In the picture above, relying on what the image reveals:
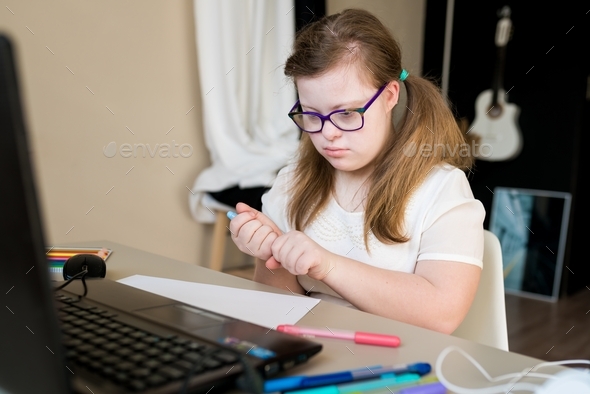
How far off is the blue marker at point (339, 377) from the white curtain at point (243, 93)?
1.48 meters

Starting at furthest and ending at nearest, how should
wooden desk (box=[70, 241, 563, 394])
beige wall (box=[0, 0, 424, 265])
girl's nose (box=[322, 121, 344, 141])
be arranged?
beige wall (box=[0, 0, 424, 265])
girl's nose (box=[322, 121, 344, 141])
wooden desk (box=[70, 241, 563, 394])

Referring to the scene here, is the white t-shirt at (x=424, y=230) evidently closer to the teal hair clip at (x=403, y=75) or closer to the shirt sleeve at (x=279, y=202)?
the shirt sleeve at (x=279, y=202)

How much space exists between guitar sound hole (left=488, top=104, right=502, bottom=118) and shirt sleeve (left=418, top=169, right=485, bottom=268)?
6.77ft

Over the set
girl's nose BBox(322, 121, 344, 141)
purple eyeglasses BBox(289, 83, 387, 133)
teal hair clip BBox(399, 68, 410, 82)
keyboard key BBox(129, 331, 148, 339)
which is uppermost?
teal hair clip BBox(399, 68, 410, 82)

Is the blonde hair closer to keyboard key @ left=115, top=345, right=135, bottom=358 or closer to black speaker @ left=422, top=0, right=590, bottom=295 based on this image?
keyboard key @ left=115, top=345, right=135, bottom=358

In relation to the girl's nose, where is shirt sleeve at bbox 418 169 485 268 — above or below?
below

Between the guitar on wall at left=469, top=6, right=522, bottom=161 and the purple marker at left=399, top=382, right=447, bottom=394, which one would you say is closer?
the purple marker at left=399, top=382, right=447, bottom=394

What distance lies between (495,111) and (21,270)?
279 centimetres

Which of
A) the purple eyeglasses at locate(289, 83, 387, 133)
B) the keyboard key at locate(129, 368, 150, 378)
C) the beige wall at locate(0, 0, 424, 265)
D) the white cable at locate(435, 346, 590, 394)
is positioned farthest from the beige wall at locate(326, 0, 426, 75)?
the keyboard key at locate(129, 368, 150, 378)

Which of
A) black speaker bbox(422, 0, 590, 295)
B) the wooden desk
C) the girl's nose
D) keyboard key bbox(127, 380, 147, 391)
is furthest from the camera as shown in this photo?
black speaker bbox(422, 0, 590, 295)

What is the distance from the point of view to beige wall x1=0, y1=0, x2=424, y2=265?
1751 mm

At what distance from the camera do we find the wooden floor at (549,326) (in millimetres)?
1930

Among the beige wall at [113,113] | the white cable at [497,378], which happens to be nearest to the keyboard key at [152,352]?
the white cable at [497,378]

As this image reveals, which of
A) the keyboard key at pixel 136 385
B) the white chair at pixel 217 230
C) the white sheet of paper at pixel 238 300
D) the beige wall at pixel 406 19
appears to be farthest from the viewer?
the beige wall at pixel 406 19
